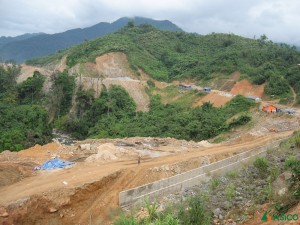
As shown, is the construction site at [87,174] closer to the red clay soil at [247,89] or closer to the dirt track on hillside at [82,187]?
the dirt track on hillside at [82,187]

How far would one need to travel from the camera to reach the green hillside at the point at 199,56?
43188 mm

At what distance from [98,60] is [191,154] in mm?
37975

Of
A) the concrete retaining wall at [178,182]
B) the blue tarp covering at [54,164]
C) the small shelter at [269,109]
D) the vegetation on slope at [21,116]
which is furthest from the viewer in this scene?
the vegetation on slope at [21,116]

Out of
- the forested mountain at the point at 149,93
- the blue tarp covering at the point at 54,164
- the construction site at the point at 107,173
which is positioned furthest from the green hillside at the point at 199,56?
the blue tarp covering at the point at 54,164

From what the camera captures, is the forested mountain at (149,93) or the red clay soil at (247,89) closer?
the forested mountain at (149,93)

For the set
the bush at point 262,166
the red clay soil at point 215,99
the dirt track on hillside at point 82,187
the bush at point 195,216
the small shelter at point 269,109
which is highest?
the red clay soil at point 215,99

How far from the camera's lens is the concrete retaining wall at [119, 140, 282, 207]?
13750 mm

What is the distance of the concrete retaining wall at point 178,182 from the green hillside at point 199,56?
79.2ft

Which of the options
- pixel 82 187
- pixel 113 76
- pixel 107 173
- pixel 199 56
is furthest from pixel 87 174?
pixel 199 56

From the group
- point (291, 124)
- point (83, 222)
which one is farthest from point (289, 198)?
point (291, 124)

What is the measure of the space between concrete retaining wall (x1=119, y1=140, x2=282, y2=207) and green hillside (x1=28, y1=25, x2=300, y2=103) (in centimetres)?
2414

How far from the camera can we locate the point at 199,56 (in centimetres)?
6209

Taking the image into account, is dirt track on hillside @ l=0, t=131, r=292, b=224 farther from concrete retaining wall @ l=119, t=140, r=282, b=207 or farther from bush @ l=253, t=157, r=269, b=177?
bush @ l=253, t=157, r=269, b=177

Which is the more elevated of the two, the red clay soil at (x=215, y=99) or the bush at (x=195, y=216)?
the red clay soil at (x=215, y=99)
